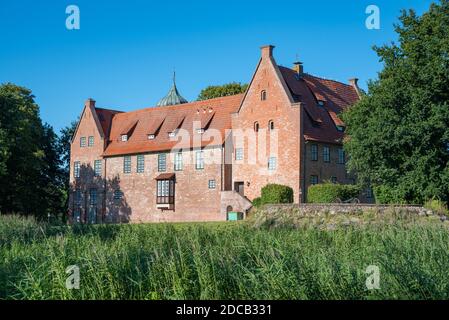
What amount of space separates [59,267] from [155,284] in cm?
190

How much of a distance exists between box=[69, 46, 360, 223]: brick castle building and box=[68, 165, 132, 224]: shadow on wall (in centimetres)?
8

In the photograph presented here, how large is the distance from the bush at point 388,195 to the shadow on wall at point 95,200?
75.4ft

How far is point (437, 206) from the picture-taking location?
75.8 feet

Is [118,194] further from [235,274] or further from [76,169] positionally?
[235,274]

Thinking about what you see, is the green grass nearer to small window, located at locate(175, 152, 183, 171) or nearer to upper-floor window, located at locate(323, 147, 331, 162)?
upper-floor window, located at locate(323, 147, 331, 162)

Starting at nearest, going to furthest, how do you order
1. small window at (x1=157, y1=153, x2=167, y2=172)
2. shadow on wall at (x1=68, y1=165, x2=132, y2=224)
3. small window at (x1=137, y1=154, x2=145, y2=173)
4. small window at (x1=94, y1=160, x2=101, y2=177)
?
small window at (x1=157, y1=153, x2=167, y2=172), small window at (x1=137, y1=154, x2=145, y2=173), shadow on wall at (x1=68, y1=165, x2=132, y2=224), small window at (x1=94, y1=160, x2=101, y2=177)

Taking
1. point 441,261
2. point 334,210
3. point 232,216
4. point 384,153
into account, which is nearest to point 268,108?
point 232,216

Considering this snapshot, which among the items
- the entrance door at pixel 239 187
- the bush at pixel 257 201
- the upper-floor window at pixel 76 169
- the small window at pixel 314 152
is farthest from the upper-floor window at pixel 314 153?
the upper-floor window at pixel 76 169

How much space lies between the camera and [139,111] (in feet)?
165

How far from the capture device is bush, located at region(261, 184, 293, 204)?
34938 millimetres

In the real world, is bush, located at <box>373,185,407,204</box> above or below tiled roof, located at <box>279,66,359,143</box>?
below

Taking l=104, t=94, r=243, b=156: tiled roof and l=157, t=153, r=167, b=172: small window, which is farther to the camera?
l=157, t=153, r=167, b=172: small window

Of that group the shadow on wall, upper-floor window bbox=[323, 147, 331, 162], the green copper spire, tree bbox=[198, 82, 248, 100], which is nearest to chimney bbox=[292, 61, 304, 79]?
upper-floor window bbox=[323, 147, 331, 162]

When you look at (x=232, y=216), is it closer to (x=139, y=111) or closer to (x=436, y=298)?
(x=139, y=111)
